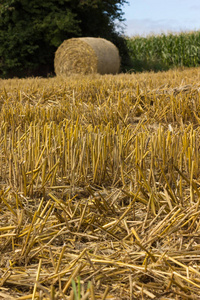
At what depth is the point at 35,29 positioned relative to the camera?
44.5ft

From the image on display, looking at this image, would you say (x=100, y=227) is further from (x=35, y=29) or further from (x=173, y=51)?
(x=173, y=51)

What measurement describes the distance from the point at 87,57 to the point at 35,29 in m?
3.26

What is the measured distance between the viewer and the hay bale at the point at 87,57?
11.3 metres

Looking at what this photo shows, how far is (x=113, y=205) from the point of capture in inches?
72.1

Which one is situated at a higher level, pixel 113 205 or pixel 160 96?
pixel 160 96

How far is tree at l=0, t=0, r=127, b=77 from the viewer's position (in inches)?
526

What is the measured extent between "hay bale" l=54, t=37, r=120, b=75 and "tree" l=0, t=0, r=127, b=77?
4.96ft

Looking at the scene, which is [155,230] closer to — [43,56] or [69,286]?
[69,286]

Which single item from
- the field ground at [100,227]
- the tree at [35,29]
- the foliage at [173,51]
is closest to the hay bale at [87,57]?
the tree at [35,29]

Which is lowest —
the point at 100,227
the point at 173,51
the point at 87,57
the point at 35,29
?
the point at 100,227

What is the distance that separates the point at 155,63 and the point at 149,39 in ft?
12.9

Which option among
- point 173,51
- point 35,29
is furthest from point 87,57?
point 173,51

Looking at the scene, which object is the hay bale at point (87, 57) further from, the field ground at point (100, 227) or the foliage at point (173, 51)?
the field ground at point (100, 227)

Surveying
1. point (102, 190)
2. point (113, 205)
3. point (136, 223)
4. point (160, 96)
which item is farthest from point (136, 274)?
point (160, 96)
